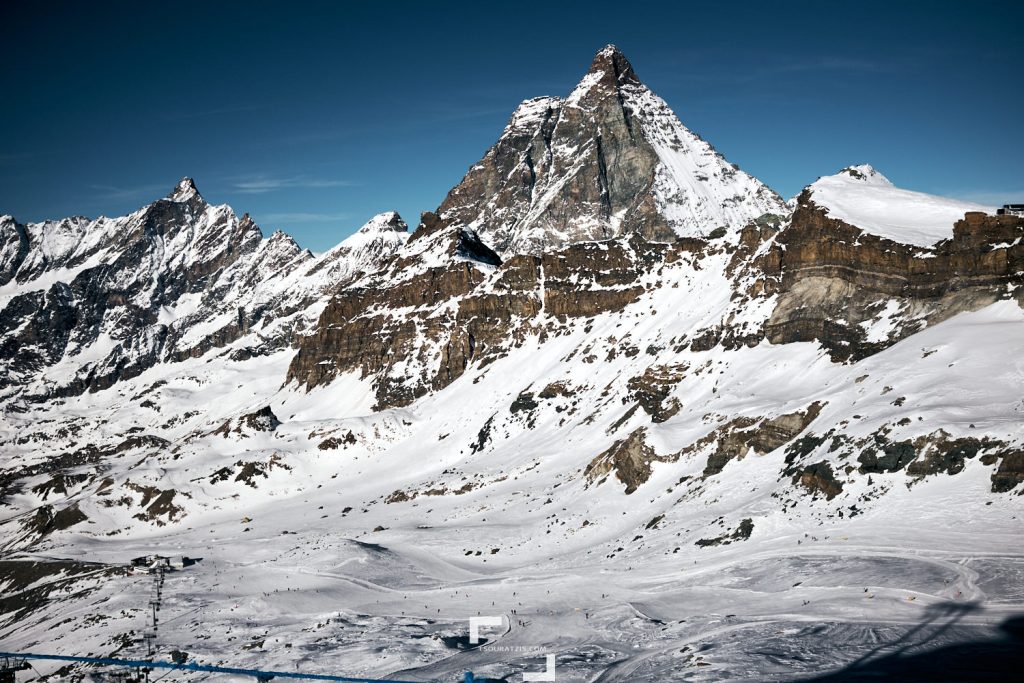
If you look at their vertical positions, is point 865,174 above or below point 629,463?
above

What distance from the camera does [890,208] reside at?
95.3m

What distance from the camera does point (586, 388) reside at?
117 m

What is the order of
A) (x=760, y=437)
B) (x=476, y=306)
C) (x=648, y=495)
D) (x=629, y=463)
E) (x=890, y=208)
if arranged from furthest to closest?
(x=476, y=306) → (x=890, y=208) → (x=629, y=463) → (x=648, y=495) → (x=760, y=437)

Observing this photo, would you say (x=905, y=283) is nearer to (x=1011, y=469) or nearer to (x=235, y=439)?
(x=1011, y=469)

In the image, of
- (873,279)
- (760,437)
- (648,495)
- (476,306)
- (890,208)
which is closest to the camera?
(760,437)

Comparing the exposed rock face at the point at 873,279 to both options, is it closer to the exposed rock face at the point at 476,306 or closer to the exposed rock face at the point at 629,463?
the exposed rock face at the point at 629,463

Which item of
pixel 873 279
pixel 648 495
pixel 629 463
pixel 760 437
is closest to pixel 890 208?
pixel 873 279

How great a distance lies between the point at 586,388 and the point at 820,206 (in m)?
41.9

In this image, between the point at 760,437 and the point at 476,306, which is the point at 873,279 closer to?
the point at 760,437

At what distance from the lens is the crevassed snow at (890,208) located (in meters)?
86.6

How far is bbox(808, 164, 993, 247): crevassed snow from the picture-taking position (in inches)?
3408

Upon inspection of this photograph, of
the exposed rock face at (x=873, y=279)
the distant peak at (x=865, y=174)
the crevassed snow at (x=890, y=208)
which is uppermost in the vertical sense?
the distant peak at (x=865, y=174)

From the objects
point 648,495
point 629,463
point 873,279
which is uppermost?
point 873,279

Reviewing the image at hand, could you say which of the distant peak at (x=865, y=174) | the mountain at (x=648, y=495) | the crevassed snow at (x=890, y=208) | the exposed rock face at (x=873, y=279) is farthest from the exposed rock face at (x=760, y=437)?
the distant peak at (x=865, y=174)
